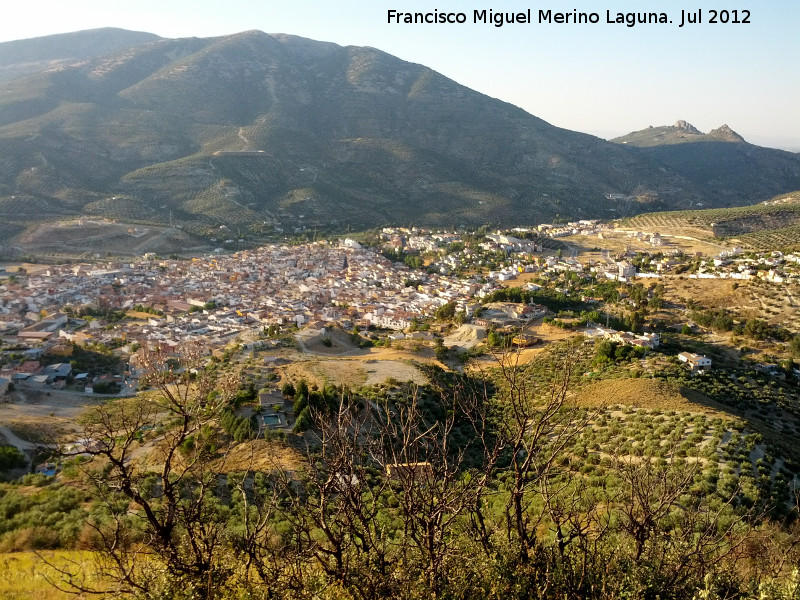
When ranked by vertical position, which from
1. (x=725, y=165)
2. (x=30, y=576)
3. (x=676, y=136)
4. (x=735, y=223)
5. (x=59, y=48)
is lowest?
(x=30, y=576)

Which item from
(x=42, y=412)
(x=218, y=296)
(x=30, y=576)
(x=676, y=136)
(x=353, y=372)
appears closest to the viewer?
(x=30, y=576)

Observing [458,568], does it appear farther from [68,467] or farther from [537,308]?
[537,308]

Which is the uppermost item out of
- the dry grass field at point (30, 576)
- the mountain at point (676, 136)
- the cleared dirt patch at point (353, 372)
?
the mountain at point (676, 136)

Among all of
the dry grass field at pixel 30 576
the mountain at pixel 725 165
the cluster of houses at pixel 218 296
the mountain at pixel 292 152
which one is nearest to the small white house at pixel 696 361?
the cluster of houses at pixel 218 296

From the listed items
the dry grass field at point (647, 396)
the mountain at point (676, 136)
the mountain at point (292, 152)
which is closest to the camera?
the dry grass field at point (647, 396)

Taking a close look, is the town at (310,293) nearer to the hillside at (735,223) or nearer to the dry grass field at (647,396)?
the dry grass field at (647,396)

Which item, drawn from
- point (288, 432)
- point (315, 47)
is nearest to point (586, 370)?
point (288, 432)

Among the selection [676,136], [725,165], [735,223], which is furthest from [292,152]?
[676,136]

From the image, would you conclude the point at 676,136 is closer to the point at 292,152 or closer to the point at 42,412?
the point at 292,152

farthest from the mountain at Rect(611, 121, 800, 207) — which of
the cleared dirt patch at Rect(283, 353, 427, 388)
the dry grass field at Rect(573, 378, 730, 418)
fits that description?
the cleared dirt patch at Rect(283, 353, 427, 388)
